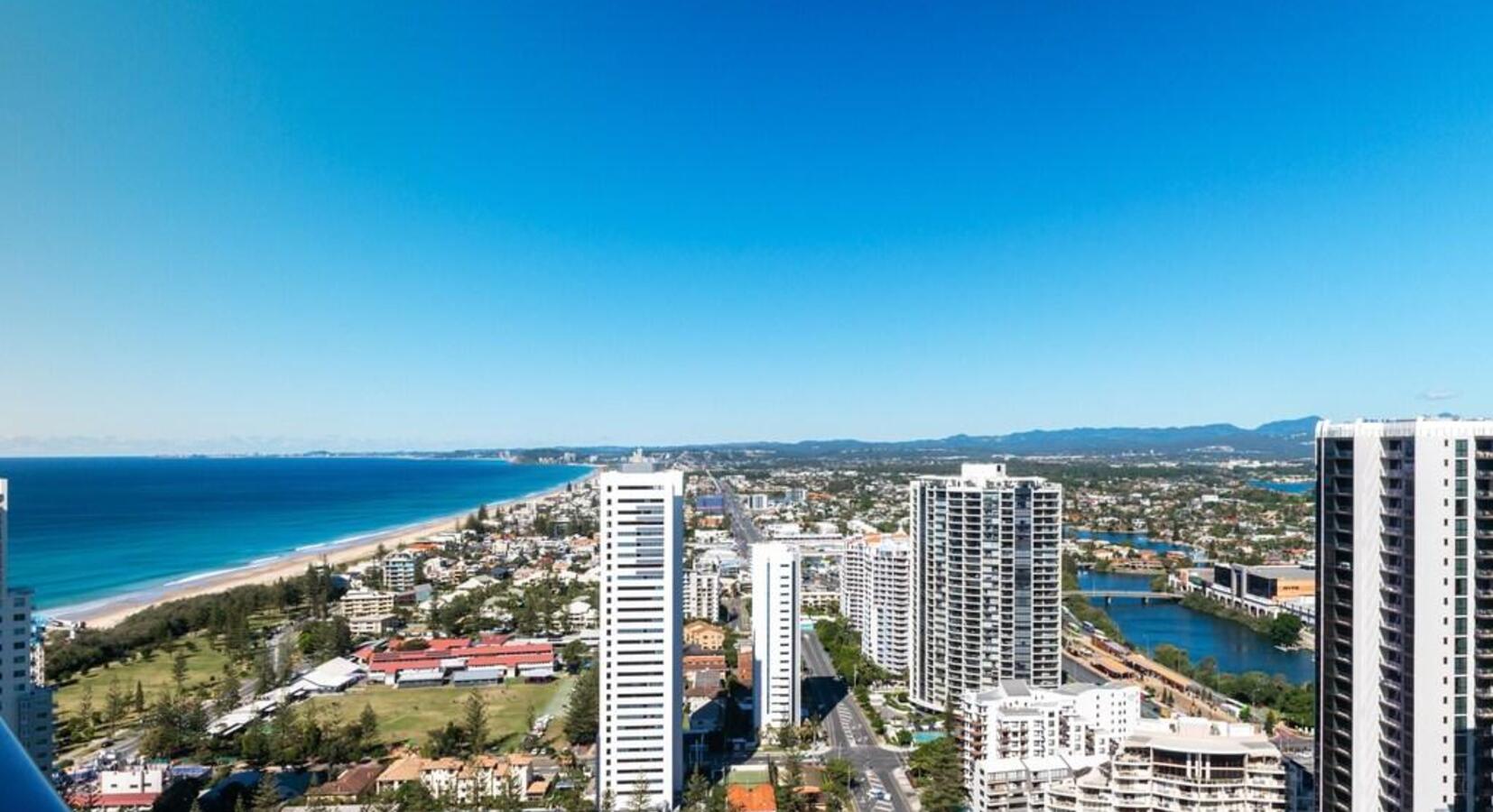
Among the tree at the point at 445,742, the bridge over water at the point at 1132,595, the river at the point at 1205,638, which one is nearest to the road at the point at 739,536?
the river at the point at 1205,638

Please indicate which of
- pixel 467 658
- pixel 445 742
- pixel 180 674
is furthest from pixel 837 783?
pixel 180 674

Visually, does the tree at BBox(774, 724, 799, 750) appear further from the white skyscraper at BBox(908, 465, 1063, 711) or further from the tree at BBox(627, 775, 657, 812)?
the tree at BBox(627, 775, 657, 812)

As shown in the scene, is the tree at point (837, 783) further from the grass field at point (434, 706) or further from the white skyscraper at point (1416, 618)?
the white skyscraper at point (1416, 618)

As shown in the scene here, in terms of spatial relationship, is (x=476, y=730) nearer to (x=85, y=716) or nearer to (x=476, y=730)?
(x=476, y=730)

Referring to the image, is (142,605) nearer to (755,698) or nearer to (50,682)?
(50,682)

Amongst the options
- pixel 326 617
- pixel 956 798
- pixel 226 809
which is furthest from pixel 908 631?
pixel 326 617
